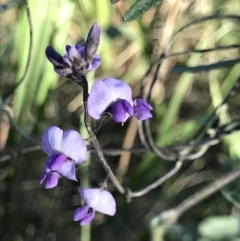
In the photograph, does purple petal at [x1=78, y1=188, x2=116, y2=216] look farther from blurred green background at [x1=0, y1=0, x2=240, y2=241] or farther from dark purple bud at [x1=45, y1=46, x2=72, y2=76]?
blurred green background at [x1=0, y1=0, x2=240, y2=241]

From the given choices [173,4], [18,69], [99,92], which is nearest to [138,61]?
[173,4]

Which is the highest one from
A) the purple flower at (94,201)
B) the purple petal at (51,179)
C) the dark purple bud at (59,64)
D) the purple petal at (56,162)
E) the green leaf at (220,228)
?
the dark purple bud at (59,64)

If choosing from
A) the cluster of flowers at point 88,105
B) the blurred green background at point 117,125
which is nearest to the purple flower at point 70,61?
the cluster of flowers at point 88,105

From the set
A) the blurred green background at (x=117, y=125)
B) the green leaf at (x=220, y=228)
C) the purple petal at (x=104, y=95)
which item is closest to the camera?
the purple petal at (x=104, y=95)

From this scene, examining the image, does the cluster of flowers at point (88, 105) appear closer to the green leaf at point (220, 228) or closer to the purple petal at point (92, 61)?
the purple petal at point (92, 61)

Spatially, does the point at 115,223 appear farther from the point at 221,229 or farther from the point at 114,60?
the point at 114,60

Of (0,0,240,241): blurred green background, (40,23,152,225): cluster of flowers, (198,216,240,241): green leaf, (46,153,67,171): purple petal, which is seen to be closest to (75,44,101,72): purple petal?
(40,23,152,225): cluster of flowers

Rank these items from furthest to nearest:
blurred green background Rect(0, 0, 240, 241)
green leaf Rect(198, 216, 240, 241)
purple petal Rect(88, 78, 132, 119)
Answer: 1. blurred green background Rect(0, 0, 240, 241)
2. green leaf Rect(198, 216, 240, 241)
3. purple petal Rect(88, 78, 132, 119)
